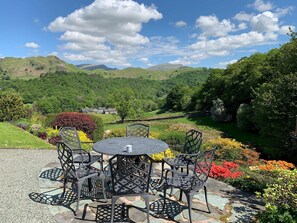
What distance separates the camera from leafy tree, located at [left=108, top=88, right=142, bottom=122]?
48.8 metres

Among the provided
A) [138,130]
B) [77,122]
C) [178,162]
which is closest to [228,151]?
[138,130]

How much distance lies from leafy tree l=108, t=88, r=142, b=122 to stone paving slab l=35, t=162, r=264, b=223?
43837 mm

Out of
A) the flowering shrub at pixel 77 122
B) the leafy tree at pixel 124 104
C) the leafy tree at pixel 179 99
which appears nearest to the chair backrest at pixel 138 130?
the flowering shrub at pixel 77 122

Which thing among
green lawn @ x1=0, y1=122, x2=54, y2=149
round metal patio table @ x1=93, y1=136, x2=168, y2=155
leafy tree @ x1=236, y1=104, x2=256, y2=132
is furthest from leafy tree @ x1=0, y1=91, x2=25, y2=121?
leafy tree @ x1=236, y1=104, x2=256, y2=132

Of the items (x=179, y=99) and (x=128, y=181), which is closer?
(x=128, y=181)

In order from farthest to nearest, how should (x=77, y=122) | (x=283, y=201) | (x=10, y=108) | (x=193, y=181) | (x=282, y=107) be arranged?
1. (x=10, y=108)
2. (x=282, y=107)
3. (x=77, y=122)
4. (x=193, y=181)
5. (x=283, y=201)

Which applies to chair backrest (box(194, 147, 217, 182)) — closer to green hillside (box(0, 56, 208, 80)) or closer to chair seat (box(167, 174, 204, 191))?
chair seat (box(167, 174, 204, 191))

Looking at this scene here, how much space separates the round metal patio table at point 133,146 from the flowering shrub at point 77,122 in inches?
263

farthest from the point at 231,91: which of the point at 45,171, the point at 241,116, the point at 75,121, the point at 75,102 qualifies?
the point at 75,102

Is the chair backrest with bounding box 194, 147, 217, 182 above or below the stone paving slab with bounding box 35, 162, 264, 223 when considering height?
above

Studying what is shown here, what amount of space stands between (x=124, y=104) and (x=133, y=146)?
44.6 m

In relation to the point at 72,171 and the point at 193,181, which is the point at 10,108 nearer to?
the point at 72,171

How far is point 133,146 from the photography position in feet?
15.0

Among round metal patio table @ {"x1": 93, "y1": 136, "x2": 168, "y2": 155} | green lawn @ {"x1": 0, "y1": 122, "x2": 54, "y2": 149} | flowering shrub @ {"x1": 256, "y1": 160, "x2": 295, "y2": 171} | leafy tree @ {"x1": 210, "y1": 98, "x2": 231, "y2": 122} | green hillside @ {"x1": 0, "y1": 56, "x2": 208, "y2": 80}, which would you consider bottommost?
leafy tree @ {"x1": 210, "y1": 98, "x2": 231, "y2": 122}
